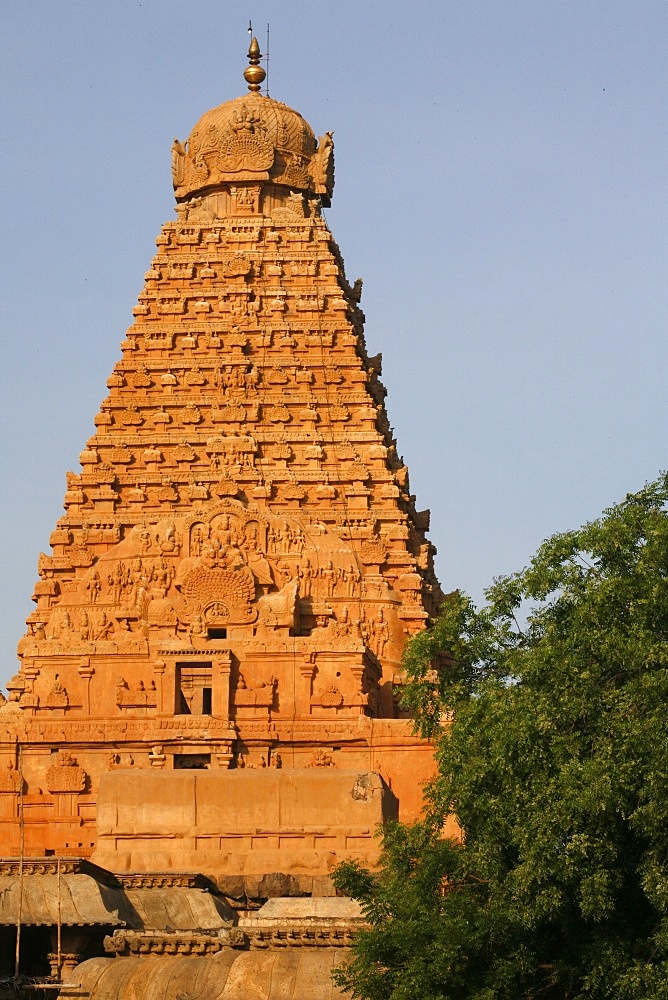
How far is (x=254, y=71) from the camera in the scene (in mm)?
89250

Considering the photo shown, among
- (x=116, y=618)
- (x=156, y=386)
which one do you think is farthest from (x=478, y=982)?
(x=156, y=386)

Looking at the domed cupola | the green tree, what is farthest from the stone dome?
the green tree

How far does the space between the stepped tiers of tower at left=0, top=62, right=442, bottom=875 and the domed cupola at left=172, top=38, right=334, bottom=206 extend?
0.25ft

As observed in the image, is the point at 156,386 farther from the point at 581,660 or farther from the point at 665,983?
the point at 665,983

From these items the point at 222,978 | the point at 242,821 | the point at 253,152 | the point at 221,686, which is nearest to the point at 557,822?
the point at 222,978

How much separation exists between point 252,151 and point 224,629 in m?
18.6

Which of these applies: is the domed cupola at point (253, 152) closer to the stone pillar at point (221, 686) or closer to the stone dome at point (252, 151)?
the stone dome at point (252, 151)

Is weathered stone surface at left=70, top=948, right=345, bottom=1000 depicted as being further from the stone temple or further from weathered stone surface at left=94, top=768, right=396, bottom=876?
weathered stone surface at left=94, top=768, right=396, bottom=876

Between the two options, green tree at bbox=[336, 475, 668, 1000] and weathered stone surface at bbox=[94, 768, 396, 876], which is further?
weathered stone surface at bbox=[94, 768, 396, 876]

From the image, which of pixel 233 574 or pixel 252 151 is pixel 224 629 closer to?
pixel 233 574

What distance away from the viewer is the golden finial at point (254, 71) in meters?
89.2

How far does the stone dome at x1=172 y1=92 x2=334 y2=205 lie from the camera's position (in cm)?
8594

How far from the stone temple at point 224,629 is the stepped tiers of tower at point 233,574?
0.07 m

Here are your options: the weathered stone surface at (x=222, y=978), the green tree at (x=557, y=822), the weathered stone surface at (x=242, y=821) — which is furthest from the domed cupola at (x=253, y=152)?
the weathered stone surface at (x=222, y=978)
